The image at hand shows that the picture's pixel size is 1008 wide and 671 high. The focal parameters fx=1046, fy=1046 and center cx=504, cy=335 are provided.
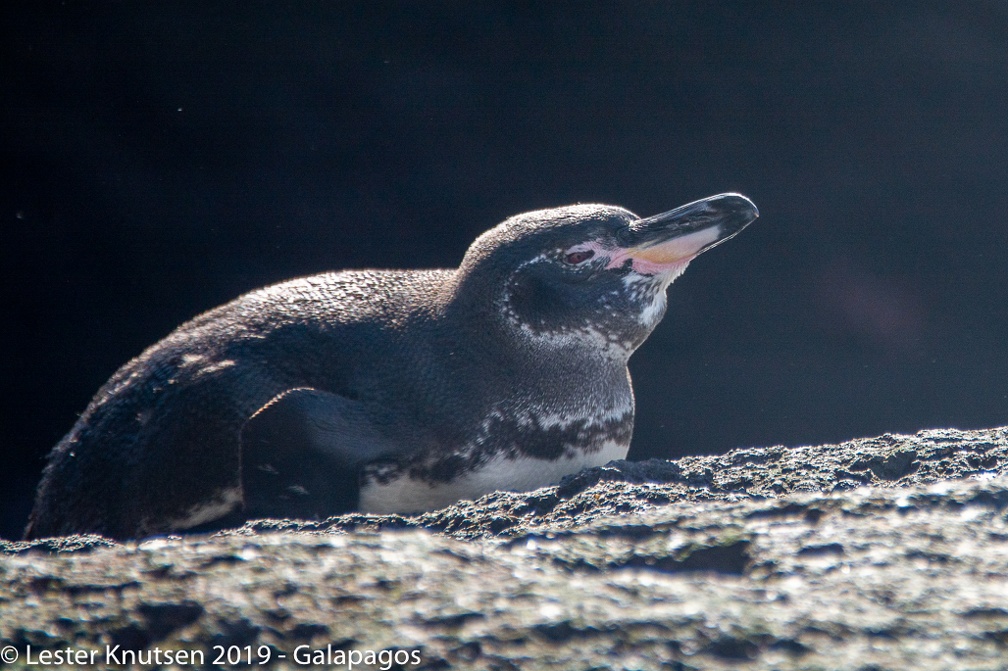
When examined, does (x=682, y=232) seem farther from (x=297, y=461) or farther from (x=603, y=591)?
(x=603, y=591)

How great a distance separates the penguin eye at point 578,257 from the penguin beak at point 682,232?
10 centimetres

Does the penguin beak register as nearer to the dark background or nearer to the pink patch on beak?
the pink patch on beak

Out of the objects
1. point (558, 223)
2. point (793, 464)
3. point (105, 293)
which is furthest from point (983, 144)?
point (105, 293)

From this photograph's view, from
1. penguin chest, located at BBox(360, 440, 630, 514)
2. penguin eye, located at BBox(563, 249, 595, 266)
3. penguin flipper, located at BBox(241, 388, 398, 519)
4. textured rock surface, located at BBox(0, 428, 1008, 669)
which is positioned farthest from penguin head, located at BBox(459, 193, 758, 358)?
textured rock surface, located at BBox(0, 428, 1008, 669)

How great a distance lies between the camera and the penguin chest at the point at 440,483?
272 cm

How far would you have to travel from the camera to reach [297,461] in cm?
262

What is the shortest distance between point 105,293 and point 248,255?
0.89 meters

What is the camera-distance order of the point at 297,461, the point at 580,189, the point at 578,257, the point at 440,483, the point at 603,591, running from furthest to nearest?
1. the point at 580,189
2. the point at 578,257
3. the point at 440,483
4. the point at 297,461
5. the point at 603,591

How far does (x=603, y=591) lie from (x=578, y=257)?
1850 millimetres

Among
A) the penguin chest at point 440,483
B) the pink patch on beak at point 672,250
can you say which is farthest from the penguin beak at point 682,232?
the penguin chest at point 440,483

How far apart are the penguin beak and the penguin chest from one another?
2.30 ft

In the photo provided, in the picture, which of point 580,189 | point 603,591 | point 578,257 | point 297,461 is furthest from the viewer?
point 580,189

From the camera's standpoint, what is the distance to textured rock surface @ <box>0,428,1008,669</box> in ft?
3.87

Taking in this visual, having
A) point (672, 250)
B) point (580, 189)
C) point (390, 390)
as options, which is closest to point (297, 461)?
point (390, 390)
